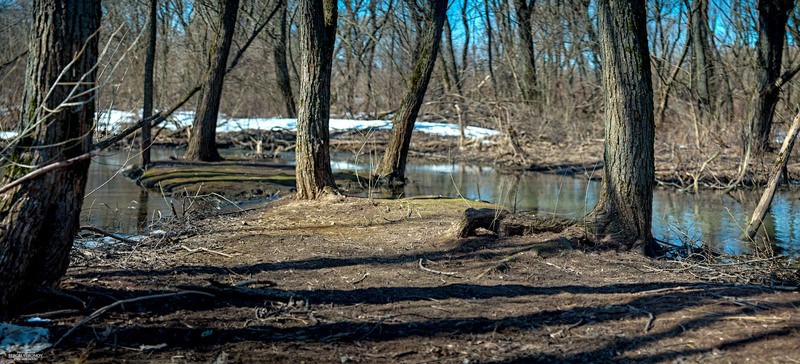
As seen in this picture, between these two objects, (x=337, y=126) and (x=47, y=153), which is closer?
(x=47, y=153)

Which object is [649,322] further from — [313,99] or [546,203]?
[546,203]

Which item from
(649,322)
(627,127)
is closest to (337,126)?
(627,127)

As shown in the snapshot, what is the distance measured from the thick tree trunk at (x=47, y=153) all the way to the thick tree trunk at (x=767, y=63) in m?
15.6

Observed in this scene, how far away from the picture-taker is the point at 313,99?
32.5ft

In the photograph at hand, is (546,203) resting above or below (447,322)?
above

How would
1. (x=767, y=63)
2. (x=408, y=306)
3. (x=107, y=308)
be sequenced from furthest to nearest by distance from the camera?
1. (x=767, y=63)
2. (x=408, y=306)
3. (x=107, y=308)

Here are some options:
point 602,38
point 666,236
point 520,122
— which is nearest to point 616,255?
point 602,38

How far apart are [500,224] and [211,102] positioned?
11008 mm

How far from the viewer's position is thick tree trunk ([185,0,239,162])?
1658 cm

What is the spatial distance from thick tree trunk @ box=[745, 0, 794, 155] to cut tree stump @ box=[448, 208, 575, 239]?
10.9m

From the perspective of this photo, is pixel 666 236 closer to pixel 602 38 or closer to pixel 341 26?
pixel 602 38

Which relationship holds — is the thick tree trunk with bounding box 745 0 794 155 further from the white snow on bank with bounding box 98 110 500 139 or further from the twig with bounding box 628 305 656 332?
the twig with bounding box 628 305 656 332

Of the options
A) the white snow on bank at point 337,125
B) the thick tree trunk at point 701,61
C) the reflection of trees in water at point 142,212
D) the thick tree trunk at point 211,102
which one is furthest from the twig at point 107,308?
the thick tree trunk at point 701,61

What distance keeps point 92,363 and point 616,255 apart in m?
4.94
